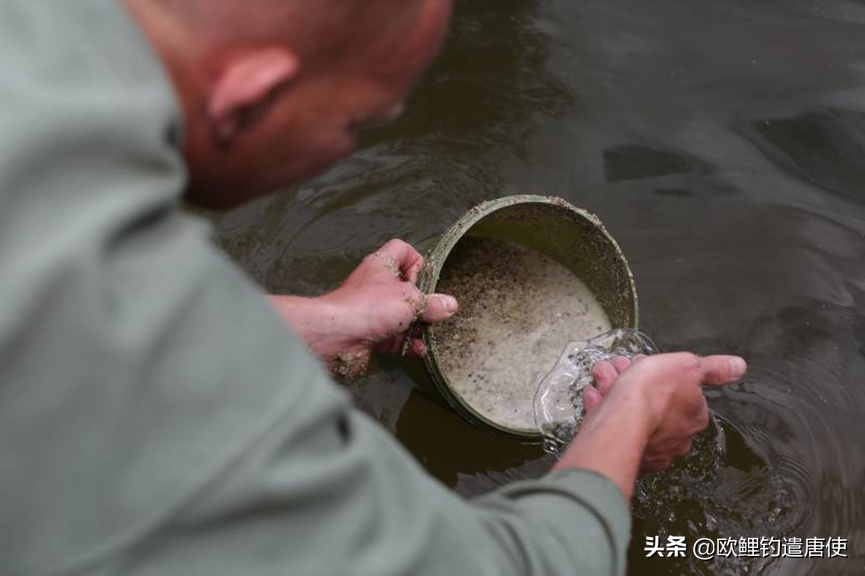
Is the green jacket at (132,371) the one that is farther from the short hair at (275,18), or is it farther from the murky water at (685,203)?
the murky water at (685,203)

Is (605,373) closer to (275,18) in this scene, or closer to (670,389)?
(670,389)

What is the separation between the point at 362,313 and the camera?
1.62 meters

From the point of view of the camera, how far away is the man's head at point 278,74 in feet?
2.36

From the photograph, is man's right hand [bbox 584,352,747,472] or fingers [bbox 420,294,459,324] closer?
man's right hand [bbox 584,352,747,472]

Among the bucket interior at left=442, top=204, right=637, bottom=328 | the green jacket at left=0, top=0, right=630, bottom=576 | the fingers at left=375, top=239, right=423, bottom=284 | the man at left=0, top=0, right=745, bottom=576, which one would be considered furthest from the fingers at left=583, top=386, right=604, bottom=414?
the green jacket at left=0, top=0, right=630, bottom=576

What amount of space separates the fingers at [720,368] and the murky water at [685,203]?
20.0 inches

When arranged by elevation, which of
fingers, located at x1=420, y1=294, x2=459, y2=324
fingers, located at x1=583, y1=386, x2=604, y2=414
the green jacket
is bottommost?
fingers, located at x1=583, y1=386, x2=604, y2=414

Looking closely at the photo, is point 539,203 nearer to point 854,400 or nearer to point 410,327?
point 410,327

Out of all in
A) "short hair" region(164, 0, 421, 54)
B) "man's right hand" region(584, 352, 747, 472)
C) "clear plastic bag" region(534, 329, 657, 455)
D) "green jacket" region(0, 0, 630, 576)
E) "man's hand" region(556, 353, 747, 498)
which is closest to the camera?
"green jacket" region(0, 0, 630, 576)

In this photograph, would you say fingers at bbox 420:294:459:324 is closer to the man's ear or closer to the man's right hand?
the man's right hand

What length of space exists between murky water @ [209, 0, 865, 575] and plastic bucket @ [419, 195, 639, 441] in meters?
0.30

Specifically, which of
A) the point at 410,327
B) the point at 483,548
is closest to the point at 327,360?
the point at 410,327

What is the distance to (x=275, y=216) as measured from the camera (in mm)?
2318

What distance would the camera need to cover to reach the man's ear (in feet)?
2.37
